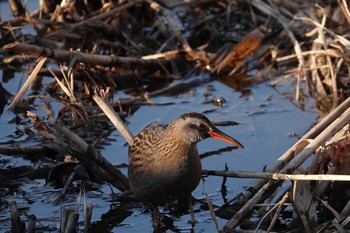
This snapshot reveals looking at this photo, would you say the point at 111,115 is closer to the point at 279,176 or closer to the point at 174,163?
the point at 174,163

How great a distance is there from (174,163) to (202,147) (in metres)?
1.56

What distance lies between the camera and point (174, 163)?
552 cm

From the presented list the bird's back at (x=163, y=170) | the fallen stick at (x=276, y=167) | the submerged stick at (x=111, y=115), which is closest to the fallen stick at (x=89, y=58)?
the submerged stick at (x=111, y=115)

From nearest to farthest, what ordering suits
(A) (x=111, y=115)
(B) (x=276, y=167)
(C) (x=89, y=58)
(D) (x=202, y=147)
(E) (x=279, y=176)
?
(E) (x=279, y=176) → (B) (x=276, y=167) → (A) (x=111, y=115) → (D) (x=202, y=147) → (C) (x=89, y=58)

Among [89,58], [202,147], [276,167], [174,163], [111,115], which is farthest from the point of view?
[89,58]

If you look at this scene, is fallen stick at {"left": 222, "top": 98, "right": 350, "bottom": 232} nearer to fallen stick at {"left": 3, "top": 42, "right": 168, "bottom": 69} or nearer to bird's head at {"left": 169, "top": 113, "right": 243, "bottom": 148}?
bird's head at {"left": 169, "top": 113, "right": 243, "bottom": 148}

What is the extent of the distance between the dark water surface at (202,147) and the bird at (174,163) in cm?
26

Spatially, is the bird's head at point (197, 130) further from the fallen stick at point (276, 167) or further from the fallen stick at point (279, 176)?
the fallen stick at point (276, 167)

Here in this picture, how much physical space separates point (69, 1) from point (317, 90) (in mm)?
2446

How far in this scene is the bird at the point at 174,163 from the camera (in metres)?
5.50

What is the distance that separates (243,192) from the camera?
5707 millimetres

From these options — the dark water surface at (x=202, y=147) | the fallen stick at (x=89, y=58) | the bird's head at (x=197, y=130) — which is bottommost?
the dark water surface at (x=202, y=147)

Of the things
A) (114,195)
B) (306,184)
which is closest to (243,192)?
(306,184)

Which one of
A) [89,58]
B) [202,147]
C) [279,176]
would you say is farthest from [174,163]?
[89,58]
